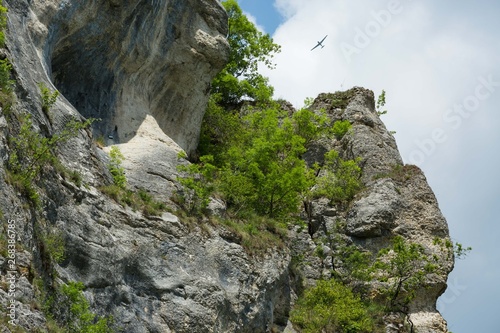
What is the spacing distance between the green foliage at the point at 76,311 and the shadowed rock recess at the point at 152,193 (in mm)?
591

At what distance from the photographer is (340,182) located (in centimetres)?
3475

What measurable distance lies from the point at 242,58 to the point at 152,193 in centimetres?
2100

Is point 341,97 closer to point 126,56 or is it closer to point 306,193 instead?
point 306,193

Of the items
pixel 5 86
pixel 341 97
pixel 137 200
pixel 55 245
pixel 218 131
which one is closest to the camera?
pixel 55 245

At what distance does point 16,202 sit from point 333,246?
18.5 metres

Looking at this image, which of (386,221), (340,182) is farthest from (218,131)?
(386,221)

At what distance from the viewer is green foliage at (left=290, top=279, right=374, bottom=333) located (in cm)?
2725

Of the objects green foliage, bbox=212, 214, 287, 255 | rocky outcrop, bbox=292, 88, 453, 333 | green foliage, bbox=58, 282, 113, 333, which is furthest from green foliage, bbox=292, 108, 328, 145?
green foliage, bbox=58, 282, 113, 333

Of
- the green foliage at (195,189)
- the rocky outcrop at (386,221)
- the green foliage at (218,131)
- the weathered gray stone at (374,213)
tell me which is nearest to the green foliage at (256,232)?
the green foliage at (195,189)

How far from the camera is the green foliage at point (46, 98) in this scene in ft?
64.7

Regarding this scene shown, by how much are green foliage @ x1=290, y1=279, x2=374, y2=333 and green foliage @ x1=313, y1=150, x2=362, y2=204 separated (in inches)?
223

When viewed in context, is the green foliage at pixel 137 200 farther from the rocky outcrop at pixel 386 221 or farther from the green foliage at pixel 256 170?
the rocky outcrop at pixel 386 221

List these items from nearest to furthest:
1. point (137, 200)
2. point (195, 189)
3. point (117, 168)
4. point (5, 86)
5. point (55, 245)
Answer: point (55, 245), point (5, 86), point (137, 200), point (117, 168), point (195, 189)

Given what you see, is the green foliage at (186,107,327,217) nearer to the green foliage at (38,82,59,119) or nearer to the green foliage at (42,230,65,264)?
the green foliage at (38,82,59,119)
